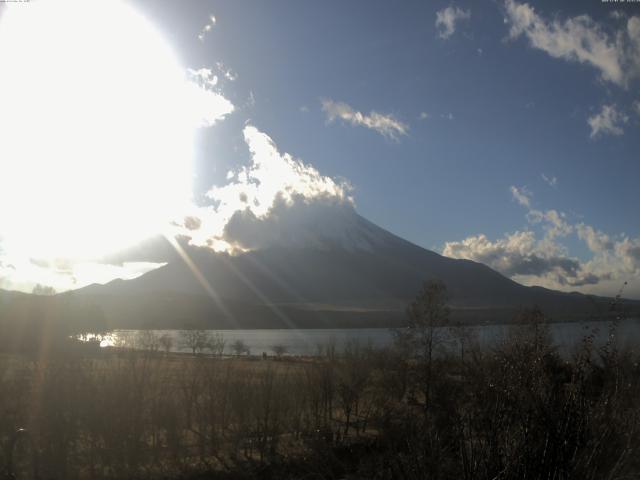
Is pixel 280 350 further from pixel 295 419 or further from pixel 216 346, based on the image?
pixel 295 419

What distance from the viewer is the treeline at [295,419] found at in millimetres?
5246

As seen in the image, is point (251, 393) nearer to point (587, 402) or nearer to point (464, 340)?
point (587, 402)

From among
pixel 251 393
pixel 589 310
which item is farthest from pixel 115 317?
pixel 589 310

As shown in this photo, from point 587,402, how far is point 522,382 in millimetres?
762

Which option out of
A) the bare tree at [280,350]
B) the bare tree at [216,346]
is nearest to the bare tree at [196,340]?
the bare tree at [216,346]

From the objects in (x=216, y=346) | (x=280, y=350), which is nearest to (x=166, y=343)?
(x=280, y=350)

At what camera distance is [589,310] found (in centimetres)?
716

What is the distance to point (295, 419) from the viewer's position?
26.0 meters

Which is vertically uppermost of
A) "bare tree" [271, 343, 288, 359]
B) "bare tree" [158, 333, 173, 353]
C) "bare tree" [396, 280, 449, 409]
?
"bare tree" [396, 280, 449, 409]

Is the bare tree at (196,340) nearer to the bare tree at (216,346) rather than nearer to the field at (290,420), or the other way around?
the bare tree at (216,346)

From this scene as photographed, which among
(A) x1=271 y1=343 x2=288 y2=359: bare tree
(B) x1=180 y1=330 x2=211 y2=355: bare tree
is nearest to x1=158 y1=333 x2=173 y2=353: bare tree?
(B) x1=180 y1=330 x2=211 y2=355: bare tree

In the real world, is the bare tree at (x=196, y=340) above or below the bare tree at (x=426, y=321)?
below

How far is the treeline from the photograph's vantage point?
525 centimetres

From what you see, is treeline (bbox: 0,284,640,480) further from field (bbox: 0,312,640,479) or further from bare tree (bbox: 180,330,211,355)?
bare tree (bbox: 180,330,211,355)
